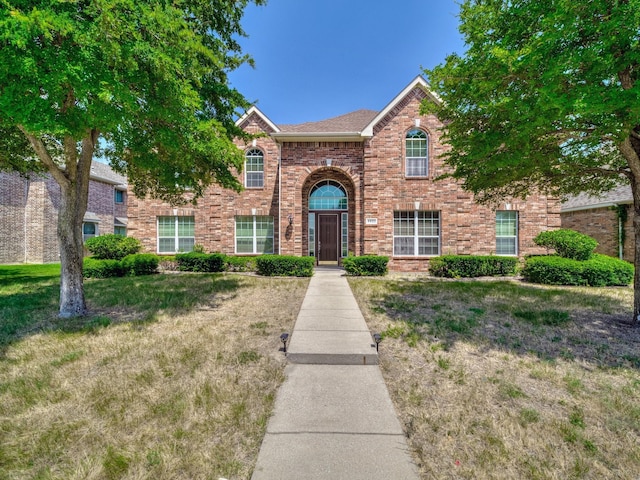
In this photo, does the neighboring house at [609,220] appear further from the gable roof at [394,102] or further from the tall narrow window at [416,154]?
the gable roof at [394,102]

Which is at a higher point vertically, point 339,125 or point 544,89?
point 339,125

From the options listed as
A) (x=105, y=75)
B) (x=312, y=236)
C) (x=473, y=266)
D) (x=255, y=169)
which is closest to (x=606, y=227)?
(x=473, y=266)

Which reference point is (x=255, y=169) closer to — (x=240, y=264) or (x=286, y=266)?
(x=240, y=264)

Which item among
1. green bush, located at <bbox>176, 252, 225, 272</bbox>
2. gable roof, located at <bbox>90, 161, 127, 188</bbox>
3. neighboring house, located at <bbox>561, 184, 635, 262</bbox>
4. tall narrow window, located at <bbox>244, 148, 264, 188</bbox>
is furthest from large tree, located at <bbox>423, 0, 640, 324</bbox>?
gable roof, located at <bbox>90, 161, 127, 188</bbox>

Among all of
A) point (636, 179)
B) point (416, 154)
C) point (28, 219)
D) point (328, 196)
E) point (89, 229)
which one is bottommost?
point (89, 229)

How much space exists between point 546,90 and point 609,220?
653 inches

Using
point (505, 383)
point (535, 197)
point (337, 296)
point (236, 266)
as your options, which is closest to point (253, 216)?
point (236, 266)

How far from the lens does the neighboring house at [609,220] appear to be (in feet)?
45.1

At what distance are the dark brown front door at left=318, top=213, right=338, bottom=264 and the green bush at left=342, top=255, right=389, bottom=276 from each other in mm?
2759

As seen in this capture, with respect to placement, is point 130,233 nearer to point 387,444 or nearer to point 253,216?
point 253,216

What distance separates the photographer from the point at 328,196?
552 inches

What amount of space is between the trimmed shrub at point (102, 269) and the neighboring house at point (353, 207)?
2.33m

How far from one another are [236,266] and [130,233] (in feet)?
20.3

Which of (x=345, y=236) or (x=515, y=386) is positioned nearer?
(x=515, y=386)
